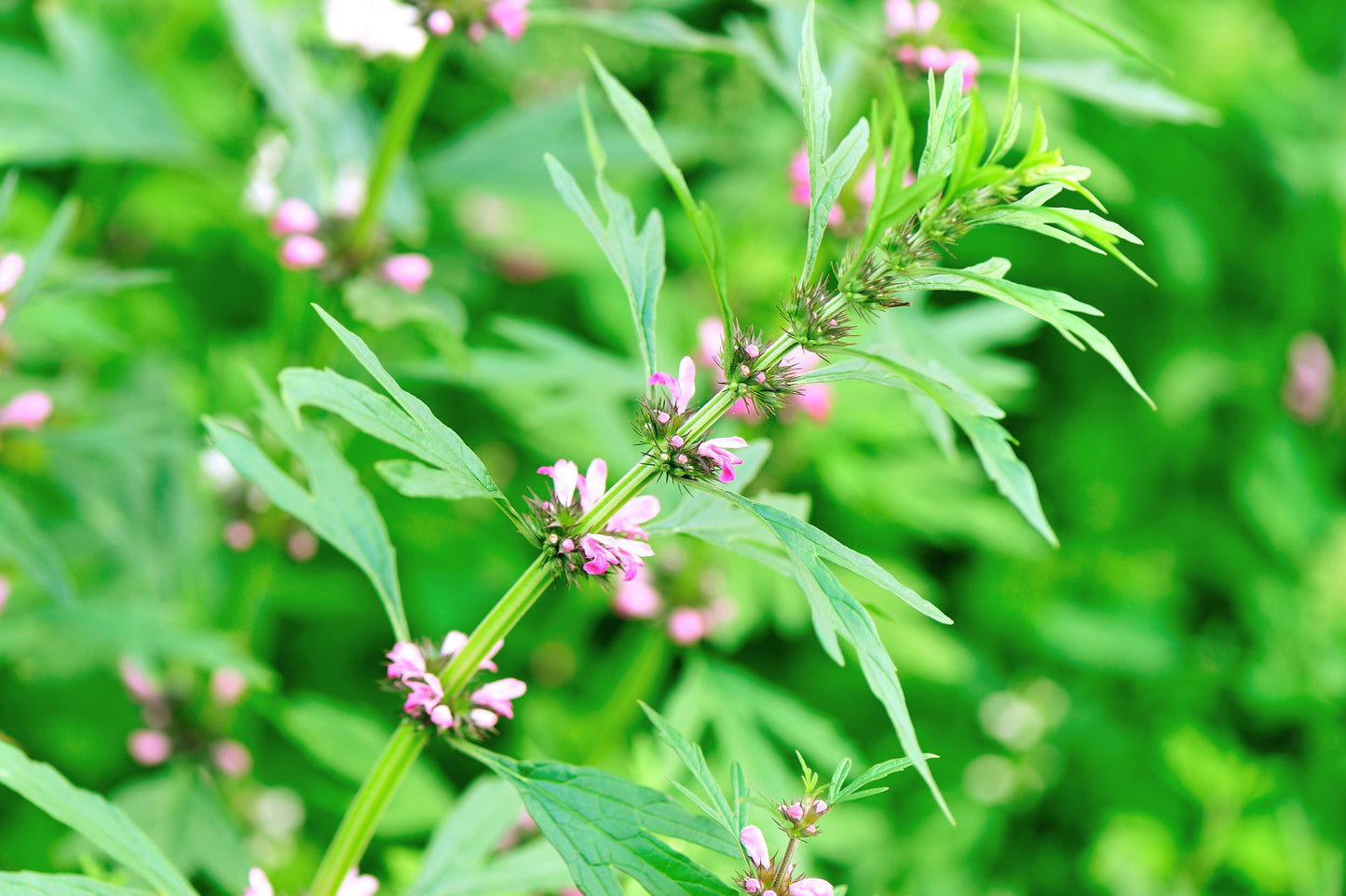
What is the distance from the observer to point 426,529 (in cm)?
224

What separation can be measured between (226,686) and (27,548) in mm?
651

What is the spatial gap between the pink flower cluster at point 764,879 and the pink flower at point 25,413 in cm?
114

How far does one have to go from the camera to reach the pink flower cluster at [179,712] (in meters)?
1.81

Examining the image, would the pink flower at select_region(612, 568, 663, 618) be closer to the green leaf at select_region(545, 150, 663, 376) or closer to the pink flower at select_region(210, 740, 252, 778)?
the pink flower at select_region(210, 740, 252, 778)

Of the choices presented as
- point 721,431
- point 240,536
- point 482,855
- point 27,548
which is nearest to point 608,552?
point 482,855

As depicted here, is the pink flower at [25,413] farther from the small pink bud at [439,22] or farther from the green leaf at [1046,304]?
the green leaf at [1046,304]

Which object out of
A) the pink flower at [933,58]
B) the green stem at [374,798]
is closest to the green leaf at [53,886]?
the green stem at [374,798]

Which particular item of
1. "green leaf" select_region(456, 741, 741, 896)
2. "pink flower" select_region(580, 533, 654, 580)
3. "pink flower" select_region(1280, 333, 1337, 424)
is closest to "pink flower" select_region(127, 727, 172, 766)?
"green leaf" select_region(456, 741, 741, 896)

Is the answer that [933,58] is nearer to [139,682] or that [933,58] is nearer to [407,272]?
[407,272]

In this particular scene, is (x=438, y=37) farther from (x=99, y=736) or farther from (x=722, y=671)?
(x=99, y=736)

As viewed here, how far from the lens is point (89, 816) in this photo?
2.98ft

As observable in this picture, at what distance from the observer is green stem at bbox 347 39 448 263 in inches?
59.0

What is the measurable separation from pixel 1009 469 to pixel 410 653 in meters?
0.49

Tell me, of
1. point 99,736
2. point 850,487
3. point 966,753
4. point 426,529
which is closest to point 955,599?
point 966,753
